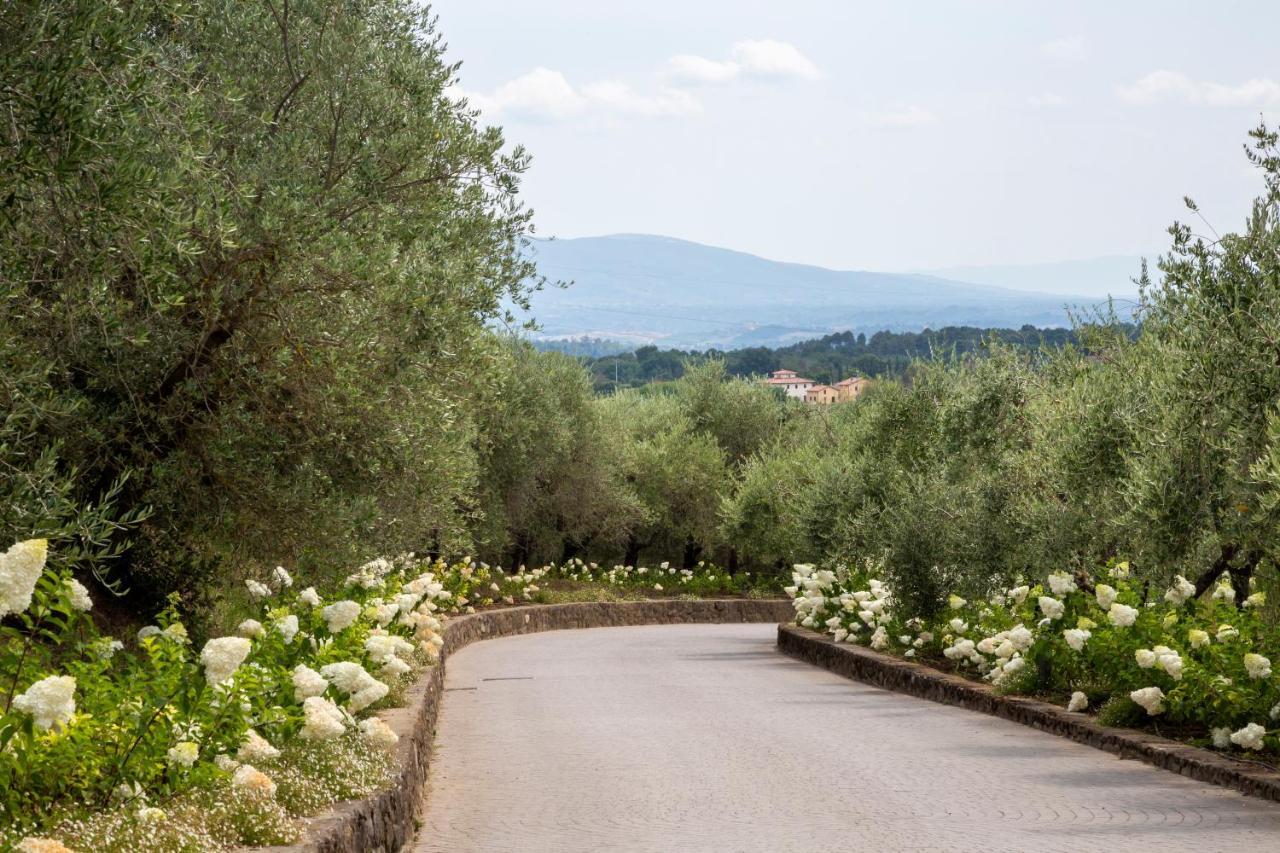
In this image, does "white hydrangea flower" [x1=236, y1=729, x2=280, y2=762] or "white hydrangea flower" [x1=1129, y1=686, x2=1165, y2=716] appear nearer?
"white hydrangea flower" [x1=236, y1=729, x2=280, y2=762]

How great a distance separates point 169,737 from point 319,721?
1651 millimetres

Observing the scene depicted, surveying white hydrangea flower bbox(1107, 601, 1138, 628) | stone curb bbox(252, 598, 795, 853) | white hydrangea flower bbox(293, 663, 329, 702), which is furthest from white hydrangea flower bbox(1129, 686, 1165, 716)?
white hydrangea flower bbox(293, 663, 329, 702)

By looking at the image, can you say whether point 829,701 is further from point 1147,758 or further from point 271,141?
point 271,141

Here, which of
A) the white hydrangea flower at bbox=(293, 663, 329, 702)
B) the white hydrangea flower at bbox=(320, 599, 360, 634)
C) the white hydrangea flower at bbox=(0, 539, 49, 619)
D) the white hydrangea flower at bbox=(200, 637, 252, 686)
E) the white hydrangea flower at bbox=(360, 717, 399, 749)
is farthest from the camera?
the white hydrangea flower at bbox=(320, 599, 360, 634)

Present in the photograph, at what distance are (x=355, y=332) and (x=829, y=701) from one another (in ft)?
28.0

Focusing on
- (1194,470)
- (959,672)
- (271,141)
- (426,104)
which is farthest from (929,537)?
(271,141)

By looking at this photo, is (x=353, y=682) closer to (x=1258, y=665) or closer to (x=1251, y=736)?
(x=1251, y=736)

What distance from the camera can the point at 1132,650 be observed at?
14.4 m

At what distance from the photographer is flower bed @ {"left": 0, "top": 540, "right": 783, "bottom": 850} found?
6.01 meters

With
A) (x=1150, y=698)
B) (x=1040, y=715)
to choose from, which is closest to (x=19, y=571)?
(x=1150, y=698)

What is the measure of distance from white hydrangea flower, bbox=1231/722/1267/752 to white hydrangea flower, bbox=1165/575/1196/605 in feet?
10.1

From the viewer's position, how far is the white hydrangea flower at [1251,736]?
11258 millimetres

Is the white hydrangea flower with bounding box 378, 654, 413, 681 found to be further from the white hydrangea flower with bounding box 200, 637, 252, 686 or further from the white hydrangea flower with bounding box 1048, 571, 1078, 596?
the white hydrangea flower with bounding box 1048, 571, 1078, 596

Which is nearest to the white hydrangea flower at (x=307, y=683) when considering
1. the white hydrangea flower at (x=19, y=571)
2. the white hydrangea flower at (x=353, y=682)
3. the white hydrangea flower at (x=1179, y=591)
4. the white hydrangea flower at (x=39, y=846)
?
the white hydrangea flower at (x=353, y=682)
